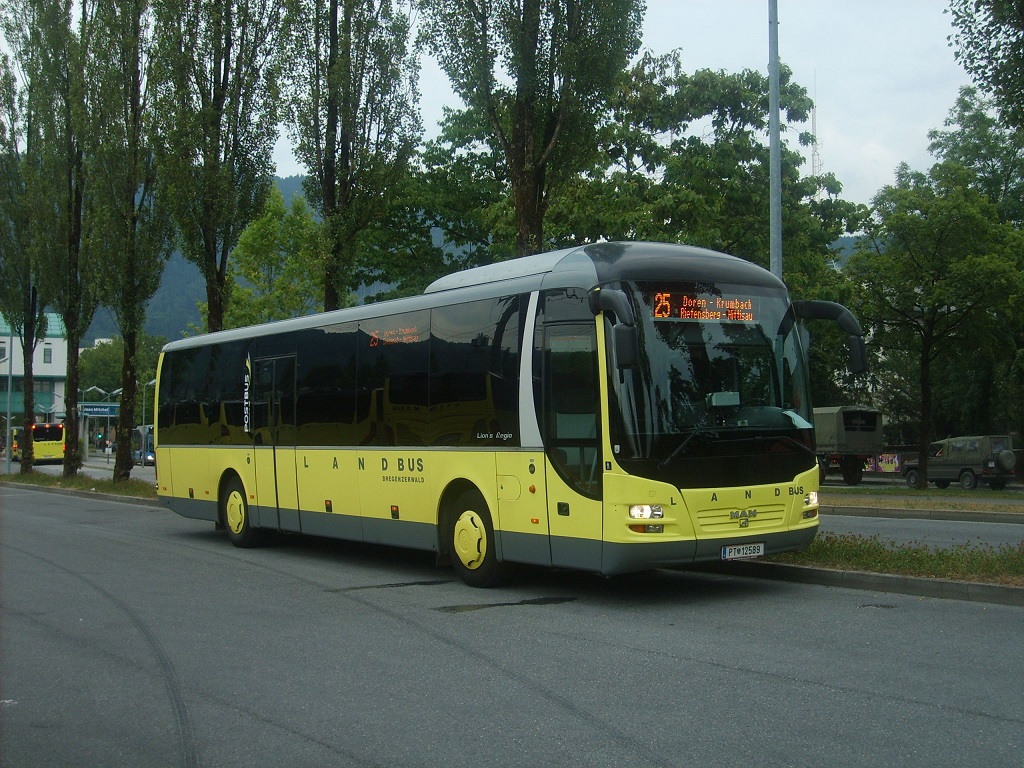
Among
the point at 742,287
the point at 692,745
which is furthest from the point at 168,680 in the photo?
the point at 742,287

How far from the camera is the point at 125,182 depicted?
30.4 meters

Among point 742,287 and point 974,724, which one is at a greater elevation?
point 742,287

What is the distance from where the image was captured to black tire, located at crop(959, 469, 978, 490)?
41.2 m

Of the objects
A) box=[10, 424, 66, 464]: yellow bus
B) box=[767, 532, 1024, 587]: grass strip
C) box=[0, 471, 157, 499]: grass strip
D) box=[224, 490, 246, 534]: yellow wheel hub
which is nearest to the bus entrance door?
box=[224, 490, 246, 534]: yellow wheel hub

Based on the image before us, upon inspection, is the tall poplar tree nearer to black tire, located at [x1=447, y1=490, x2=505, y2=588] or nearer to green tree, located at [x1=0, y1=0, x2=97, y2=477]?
green tree, located at [x1=0, y1=0, x2=97, y2=477]

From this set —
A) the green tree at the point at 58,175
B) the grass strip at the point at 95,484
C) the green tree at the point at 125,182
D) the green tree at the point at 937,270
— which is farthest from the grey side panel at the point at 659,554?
the green tree at the point at 58,175

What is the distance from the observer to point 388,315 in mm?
13023

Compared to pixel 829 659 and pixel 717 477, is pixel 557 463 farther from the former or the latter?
pixel 829 659

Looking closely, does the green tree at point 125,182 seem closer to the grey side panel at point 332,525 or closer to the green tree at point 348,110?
the green tree at point 348,110

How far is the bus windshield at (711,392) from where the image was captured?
9.62m

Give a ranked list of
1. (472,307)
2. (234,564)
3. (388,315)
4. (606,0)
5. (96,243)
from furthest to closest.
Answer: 1. (96,243)
2. (606,0)
3. (234,564)
4. (388,315)
5. (472,307)

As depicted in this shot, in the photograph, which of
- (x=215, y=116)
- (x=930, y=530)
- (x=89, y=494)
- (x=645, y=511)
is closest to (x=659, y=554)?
(x=645, y=511)

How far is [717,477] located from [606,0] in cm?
1058

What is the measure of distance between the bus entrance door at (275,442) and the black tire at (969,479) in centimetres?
3319
